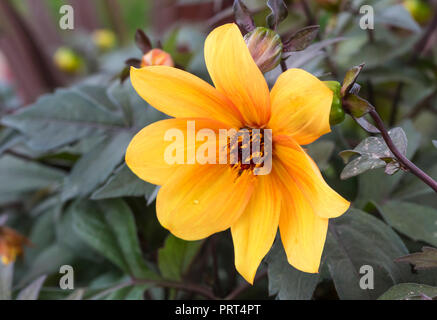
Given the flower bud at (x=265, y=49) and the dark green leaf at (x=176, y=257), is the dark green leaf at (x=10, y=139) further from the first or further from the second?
the flower bud at (x=265, y=49)

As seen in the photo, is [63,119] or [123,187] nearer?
[123,187]

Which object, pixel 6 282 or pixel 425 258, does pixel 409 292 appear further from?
pixel 6 282

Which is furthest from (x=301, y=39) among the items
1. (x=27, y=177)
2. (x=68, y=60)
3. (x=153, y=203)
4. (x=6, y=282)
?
(x=68, y=60)

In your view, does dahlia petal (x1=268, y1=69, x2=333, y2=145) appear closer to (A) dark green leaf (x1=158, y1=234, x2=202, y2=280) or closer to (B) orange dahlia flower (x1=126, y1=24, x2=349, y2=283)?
(B) orange dahlia flower (x1=126, y1=24, x2=349, y2=283)

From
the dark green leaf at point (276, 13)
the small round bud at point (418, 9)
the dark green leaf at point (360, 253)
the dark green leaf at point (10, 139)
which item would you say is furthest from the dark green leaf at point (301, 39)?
the small round bud at point (418, 9)
